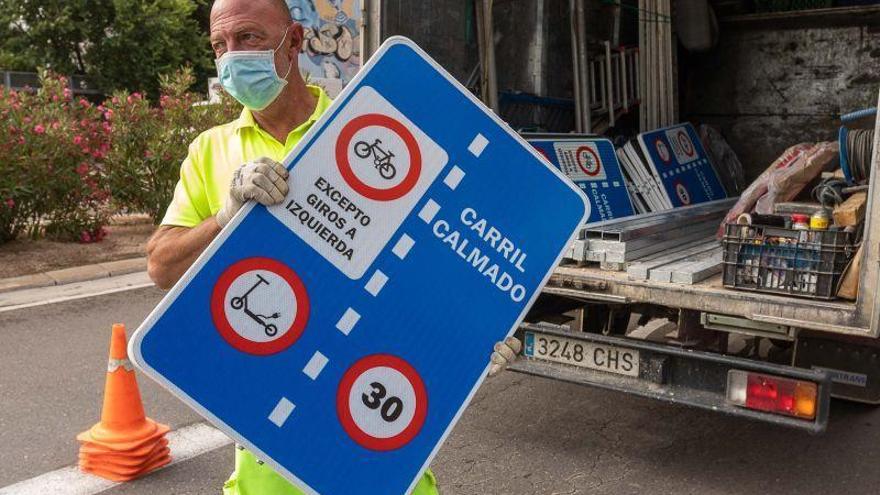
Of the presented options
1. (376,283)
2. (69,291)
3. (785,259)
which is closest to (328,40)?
(69,291)

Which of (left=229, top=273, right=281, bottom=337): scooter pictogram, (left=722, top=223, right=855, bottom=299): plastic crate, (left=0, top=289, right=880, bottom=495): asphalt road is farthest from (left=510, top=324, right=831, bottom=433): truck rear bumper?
(left=229, top=273, right=281, bottom=337): scooter pictogram

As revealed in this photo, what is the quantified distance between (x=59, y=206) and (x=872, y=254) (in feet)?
27.4

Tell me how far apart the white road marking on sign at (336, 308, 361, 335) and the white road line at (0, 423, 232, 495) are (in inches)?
92.3

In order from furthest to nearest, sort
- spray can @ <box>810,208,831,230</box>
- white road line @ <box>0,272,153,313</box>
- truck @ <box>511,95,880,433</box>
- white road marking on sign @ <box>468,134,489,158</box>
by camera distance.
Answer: white road line @ <box>0,272,153,313</box> → spray can @ <box>810,208,831,230</box> → truck @ <box>511,95,880,433</box> → white road marking on sign @ <box>468,134,489,158</box>

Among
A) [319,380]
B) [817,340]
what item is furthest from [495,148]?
[817,340]

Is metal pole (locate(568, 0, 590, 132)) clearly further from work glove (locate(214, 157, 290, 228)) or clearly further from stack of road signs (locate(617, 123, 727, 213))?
work glove (locate(214, 157, 290, 228))

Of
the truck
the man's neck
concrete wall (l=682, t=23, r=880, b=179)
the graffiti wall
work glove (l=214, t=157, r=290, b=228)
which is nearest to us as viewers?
work glove (l=214, t=157, r=290, b=228)

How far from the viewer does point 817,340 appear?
3697 millimetres

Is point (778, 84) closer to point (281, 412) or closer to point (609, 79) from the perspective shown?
point (609, 79)

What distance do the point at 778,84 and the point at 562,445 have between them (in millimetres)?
4138

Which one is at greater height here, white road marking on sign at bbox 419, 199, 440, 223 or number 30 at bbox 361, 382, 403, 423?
white road marking on sign at bbox 419, 199, 440, 223

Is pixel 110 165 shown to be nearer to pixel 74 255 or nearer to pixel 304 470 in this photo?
pixel 74 255

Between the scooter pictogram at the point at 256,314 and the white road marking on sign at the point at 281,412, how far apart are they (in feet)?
0.45

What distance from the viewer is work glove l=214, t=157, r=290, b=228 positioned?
1.69 meters
